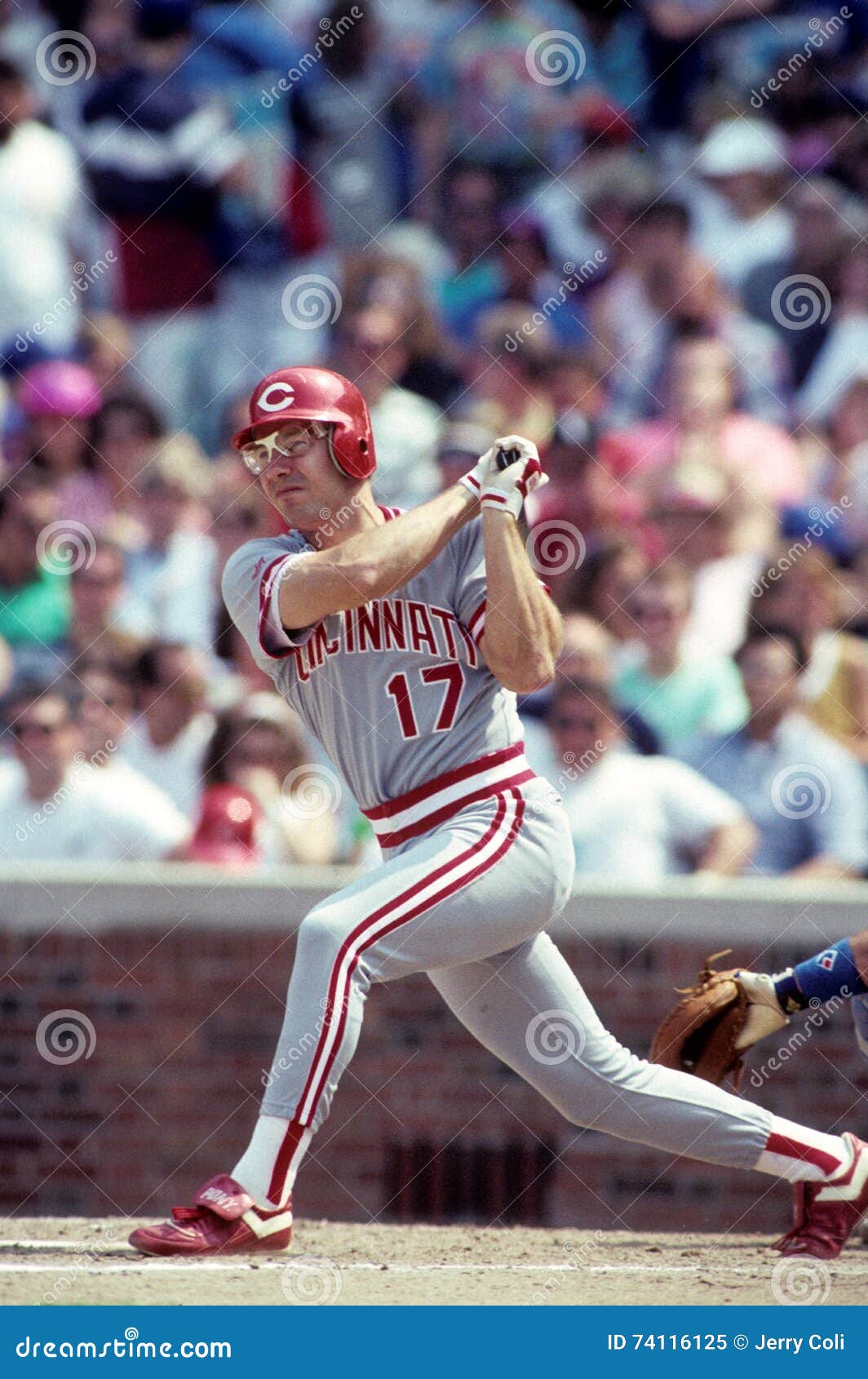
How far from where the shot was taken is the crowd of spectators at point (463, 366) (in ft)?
20.7

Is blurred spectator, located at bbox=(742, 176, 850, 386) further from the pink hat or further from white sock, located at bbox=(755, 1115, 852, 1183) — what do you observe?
white sock, located at bbox=(755, 1115, 852, 1183)

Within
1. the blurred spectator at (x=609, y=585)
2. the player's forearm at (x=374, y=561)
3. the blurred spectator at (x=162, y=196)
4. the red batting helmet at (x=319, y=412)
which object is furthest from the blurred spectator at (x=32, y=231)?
the player's forearm at (x=374, y=561)

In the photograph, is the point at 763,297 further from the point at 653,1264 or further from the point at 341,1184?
the point at 653,1264

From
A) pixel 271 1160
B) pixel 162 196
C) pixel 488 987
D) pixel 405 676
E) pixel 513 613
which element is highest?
pixel 162 196

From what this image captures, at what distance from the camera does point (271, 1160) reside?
3.76 meters

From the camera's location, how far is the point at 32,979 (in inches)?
239

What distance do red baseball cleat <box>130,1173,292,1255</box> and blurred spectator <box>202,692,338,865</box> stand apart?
2.44 m

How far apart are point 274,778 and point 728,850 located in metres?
1.43

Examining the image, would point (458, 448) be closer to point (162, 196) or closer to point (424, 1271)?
point (162, 196)

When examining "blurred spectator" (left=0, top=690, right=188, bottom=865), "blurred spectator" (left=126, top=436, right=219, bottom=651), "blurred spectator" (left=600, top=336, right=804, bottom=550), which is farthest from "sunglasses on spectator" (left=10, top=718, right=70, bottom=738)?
"blurred spectator" (left=600, top=336, right=804, bottom=550)

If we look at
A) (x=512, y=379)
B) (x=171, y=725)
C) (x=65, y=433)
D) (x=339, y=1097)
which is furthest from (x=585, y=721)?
(x=65, y=433)

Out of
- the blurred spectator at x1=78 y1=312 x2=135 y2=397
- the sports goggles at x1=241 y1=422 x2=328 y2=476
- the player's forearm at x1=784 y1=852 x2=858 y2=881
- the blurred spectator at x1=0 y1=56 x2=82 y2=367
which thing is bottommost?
the player's forearm at x1=784 y1=852 x2=858 y2=881

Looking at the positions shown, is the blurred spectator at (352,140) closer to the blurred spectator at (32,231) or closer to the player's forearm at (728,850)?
the blurred spectator at (32,231)

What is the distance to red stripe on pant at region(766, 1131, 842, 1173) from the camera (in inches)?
165
